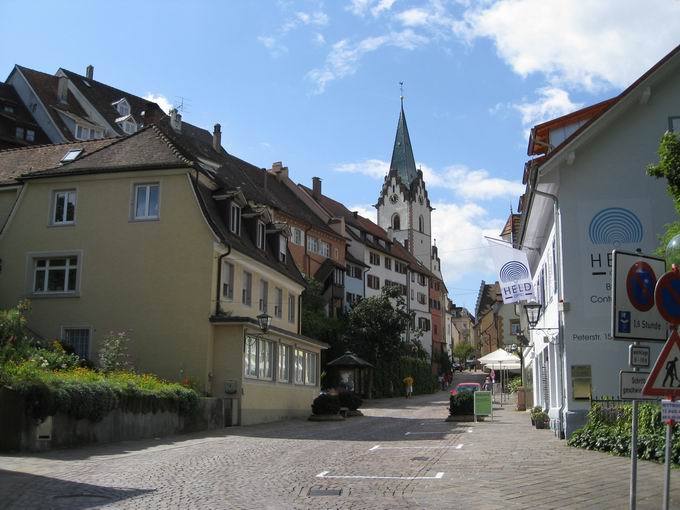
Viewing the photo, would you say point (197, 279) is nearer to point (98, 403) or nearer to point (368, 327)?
point (98, 403)

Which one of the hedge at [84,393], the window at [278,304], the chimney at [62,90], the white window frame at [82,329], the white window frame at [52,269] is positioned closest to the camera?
the hedge at [84,393]

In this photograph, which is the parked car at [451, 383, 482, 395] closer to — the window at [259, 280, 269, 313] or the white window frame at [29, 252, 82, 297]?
the window at [259, 280, 269, 313]

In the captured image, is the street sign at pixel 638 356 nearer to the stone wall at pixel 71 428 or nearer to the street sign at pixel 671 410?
the street sign at pixel 671 410

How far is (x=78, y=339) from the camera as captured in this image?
26.9 metres

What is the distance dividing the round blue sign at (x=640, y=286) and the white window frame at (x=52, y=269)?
22931 millimetres

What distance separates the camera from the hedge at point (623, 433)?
13.2 meters

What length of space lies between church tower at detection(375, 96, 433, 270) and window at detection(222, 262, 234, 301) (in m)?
76.7

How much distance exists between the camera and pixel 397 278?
79875 millimetres

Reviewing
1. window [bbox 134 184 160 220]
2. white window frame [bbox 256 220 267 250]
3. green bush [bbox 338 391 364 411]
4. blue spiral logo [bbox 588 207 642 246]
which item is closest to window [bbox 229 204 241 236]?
white window frame [bbox 256 220 267 250]

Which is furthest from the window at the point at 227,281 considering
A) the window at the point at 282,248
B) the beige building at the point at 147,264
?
the window at the point at 282,248

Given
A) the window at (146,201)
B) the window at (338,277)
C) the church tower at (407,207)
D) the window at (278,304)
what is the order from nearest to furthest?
the window at (146,201), the window at (278,304), the window at (338,277), the church tower at (407,207)

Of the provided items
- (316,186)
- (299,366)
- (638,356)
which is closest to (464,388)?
(299,366)

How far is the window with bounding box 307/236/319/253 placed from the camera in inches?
2346

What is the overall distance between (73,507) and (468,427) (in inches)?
644
